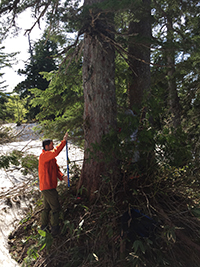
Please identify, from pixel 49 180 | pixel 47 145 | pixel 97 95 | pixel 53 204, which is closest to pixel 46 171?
pixel 49 180

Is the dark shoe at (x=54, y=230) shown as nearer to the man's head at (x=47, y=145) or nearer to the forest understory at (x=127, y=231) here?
the forest understory at (x=127, y=231)

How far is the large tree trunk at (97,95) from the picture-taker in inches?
159

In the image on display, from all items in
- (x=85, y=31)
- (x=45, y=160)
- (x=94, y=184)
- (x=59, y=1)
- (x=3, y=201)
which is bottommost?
(x=3, y=201)

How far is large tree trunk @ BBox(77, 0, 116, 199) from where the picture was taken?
4047 millimetres

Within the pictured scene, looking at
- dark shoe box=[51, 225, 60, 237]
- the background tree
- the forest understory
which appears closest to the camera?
the forest understory

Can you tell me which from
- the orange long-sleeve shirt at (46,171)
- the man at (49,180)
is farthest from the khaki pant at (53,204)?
the orange long-sleeve shirt at (46,171)

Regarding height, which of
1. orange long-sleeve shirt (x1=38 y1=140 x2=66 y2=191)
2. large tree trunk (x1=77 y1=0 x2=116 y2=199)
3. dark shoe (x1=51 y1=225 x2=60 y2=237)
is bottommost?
dark shoe (x1=51 y1=225 x2=60 y2=237)

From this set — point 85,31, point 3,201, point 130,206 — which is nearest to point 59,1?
point 85,31

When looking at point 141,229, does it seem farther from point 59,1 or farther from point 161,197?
point 59,1

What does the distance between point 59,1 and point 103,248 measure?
4649 mm

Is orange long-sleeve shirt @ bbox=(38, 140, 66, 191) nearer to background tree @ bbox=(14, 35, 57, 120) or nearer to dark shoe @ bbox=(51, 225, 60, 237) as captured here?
dark shoe @ bbox=(51, 225, 60, 237)

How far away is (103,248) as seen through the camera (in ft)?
11.2

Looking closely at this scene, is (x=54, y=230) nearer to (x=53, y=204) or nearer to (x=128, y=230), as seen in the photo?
(x=53, y=204)

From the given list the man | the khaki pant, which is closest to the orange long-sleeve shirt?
the man
